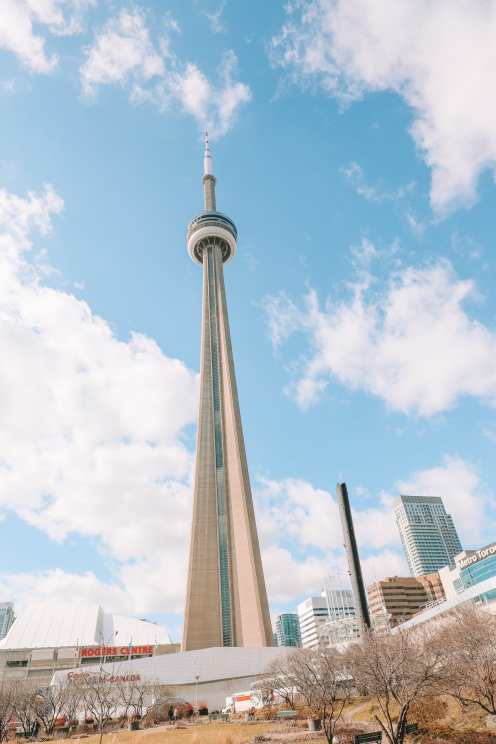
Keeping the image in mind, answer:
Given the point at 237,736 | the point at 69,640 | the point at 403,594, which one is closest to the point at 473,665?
the point at 237,736

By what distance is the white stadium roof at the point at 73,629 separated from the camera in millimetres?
81125

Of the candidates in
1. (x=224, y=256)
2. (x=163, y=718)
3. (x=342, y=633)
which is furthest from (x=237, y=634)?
(x=224, y=256)

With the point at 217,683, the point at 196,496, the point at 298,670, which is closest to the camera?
the point at 298,670

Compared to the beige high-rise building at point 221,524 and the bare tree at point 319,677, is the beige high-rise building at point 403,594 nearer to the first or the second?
the beige high-rise building at point 221,524

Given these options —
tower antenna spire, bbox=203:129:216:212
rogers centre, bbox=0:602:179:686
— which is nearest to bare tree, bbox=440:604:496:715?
rogers centre, bbox=0:602:179:686

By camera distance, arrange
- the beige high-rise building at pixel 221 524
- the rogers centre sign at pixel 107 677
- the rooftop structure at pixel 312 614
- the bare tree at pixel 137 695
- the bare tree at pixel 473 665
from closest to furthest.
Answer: the bare tree at pixel 473 665
the bare tree at pixel 137 695
the rogers centre sign at pixel 107 677
the beige high-rise building at pixel 221 524
the rooftop structure at pixel 312 614

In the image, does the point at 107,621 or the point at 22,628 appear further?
the point at 107,621

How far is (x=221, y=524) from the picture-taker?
73812mm

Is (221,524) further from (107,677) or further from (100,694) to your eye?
(100,694)

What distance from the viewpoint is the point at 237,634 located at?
66312 millimetres

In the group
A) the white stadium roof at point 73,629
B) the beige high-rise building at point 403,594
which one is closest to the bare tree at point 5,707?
the white stadium roof at point 73,629

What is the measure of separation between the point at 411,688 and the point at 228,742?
9.86 meters

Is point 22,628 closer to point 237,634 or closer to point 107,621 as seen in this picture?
point 107,621

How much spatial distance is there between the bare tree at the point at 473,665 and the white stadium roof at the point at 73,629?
6406cm
